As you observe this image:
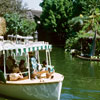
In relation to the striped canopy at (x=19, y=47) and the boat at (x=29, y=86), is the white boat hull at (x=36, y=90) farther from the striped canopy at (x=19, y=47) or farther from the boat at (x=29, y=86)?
the striped canopy at (x=19, y=47)

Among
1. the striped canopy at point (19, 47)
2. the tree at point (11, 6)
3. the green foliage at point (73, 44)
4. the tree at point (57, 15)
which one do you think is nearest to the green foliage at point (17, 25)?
the tree at point (11, 6)

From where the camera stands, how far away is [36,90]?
13328mm

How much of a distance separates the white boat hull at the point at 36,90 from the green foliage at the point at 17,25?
32.8 metres

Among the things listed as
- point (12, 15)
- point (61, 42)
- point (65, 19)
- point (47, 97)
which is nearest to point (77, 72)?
point (47, 97)

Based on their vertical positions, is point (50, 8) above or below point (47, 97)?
above

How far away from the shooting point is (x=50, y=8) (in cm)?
5306

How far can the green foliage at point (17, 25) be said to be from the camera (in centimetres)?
4702

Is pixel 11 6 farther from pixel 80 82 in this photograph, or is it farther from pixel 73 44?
pixel 80 82

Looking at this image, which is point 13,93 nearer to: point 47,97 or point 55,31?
point 47,97

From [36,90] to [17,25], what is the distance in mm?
34849

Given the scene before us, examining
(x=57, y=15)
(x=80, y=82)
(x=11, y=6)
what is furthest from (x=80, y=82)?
(x=57, y=15)

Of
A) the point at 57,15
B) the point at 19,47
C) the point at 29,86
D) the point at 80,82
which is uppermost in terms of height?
the point at 57,15

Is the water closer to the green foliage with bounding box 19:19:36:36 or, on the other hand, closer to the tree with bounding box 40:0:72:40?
the green foliage with bounding box 19:19:36:36

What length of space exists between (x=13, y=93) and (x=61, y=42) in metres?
42.9
